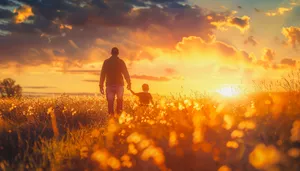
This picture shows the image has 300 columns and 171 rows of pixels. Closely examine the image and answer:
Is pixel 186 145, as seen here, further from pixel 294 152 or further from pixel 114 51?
pixel 114 51

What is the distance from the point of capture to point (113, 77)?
13.1m

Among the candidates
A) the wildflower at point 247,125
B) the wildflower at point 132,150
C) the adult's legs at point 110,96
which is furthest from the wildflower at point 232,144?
the adult's legs at point 110,96

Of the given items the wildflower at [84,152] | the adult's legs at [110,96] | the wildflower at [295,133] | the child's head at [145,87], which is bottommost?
the wildflower at [84,152]

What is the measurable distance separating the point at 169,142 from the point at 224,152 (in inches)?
39.4

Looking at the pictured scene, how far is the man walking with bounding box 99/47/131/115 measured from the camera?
13133mm

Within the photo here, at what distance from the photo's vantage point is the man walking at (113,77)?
13.1m

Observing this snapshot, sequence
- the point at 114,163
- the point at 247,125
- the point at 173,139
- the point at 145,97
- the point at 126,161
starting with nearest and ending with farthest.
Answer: the point at 114,163, the point at 126,161, the point at 173,139, the point at 247,125, the point at 145,97

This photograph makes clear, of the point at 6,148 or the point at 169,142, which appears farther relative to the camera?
the point at 6,148

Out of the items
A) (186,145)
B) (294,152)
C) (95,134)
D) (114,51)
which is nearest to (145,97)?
(114,51)

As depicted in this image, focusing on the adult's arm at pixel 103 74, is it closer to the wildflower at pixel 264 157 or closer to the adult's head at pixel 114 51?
the adult's head at pixel 114 51

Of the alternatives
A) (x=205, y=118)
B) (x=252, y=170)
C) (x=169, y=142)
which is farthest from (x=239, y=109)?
(x=252, y=170)

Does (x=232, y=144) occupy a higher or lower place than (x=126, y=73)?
lower

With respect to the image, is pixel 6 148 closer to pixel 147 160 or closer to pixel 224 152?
pixel 147 160

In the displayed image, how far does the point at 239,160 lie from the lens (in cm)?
583
